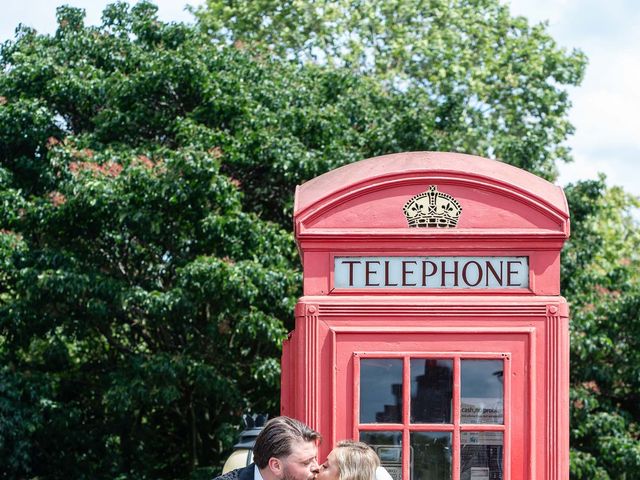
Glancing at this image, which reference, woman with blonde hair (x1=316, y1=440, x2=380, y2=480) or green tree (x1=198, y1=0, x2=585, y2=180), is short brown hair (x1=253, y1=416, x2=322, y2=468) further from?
green tree (x1=198, y1=0, x2=585, y2=180)

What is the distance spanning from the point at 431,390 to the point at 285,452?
1686mm

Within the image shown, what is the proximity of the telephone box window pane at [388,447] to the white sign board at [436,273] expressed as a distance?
771mm

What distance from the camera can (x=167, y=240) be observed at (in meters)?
11.9

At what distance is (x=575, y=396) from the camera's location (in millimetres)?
12438

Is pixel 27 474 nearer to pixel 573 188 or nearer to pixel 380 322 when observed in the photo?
pixel 573 188

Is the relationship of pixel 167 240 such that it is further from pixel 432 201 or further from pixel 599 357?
pixel 432 201

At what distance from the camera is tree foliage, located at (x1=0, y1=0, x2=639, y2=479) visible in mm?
11297

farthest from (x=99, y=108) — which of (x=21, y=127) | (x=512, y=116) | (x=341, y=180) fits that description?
(x=512, y=116)

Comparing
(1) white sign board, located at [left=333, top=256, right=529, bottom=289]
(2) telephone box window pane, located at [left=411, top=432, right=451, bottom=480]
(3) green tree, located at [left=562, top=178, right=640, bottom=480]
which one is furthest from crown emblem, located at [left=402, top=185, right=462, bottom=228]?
(3) green tree, located at [left=562, top=178, right=640, bottom=480]

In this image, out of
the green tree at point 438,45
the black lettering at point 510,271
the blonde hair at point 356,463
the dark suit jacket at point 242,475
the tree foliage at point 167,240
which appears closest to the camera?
the dark suit jacket at point 242,475

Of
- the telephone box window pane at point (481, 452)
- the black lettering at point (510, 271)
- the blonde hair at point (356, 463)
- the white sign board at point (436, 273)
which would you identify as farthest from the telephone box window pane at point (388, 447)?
the black lettering at point (510, 271)

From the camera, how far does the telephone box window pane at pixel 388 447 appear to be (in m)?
5.83

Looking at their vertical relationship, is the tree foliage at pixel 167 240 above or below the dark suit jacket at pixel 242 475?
above

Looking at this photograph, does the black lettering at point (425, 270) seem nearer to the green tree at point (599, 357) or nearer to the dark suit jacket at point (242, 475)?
the dark suit jacket at point (242, 475)
